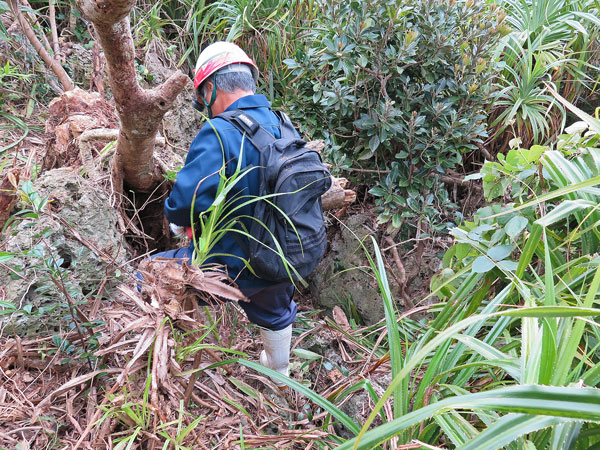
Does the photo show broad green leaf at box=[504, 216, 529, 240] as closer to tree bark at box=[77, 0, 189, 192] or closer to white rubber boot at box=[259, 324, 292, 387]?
white rubber boot at box=[259, 324, 292, 387]

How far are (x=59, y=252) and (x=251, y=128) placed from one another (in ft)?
3.99

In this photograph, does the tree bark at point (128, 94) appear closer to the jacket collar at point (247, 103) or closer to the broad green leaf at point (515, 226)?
the jacket collar at point (247, 103)

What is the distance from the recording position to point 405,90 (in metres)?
2.95

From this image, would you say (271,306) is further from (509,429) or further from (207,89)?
(509,429)

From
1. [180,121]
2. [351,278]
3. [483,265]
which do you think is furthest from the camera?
[180,121]

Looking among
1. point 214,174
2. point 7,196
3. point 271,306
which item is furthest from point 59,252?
point 271,306

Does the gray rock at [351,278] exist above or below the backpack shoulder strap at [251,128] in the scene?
below

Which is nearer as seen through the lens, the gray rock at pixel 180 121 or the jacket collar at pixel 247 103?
the jacket collar at pixel 247 103

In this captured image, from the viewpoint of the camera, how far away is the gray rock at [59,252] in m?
2.05

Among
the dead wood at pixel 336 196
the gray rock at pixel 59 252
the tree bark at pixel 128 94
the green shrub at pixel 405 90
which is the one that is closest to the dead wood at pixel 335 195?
the dead wood at pixel 336 196

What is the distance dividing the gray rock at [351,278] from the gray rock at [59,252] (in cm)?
158

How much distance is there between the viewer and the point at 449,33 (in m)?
2.87

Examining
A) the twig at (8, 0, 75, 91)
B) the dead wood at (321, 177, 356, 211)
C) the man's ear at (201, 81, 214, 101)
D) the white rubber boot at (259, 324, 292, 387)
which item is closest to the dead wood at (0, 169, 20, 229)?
the man's ear at (201, 81, 214, 101)

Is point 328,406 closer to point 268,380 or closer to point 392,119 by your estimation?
point 268,380
